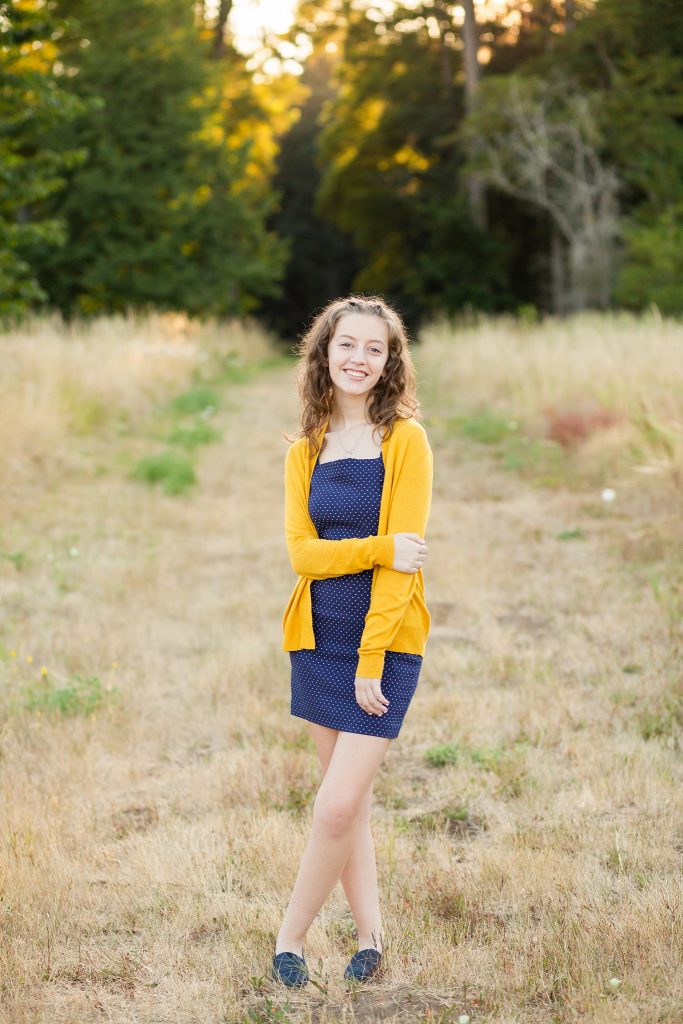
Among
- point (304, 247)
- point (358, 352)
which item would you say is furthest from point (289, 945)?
point (304, 247)

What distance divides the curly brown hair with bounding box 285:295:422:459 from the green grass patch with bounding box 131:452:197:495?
6.48m

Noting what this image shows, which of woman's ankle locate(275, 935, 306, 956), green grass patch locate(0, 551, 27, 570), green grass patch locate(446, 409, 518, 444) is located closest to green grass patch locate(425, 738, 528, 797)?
woman's ankle locate(275, 935, 306, 956)

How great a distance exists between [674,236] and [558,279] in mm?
5387

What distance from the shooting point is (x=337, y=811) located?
2535mm

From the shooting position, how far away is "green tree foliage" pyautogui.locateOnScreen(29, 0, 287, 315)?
22.9 m

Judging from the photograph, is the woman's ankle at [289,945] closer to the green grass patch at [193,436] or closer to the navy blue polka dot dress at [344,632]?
the navy blue polka dot dress at [344,632]

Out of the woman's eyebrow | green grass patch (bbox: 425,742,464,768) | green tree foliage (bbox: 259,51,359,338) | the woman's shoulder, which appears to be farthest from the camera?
green tree foliage (bbox: 259,51,359,338)

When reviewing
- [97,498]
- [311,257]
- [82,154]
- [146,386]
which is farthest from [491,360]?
[311,257]

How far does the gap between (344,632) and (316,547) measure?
24cm

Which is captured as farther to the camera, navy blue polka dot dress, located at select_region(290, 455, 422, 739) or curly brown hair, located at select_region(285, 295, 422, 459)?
curly brown hair, located at select_region(285, 295, 422, 459)

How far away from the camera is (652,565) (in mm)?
6551

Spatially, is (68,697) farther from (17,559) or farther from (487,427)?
(487,427)

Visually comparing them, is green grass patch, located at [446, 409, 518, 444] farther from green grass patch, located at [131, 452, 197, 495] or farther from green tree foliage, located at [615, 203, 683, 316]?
green tree foliage, located at [615, 203, 683, 316]

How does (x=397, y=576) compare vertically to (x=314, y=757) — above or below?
above
